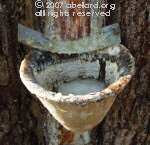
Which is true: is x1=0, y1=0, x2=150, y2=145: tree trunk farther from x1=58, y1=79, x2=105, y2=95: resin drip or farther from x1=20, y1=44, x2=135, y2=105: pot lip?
x1=20, y1=44, x2=135, y2=105: pot lip

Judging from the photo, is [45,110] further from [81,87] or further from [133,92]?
[133,92]

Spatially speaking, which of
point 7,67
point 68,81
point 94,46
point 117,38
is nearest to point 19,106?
point 7,67

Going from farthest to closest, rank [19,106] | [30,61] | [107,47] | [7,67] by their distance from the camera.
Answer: [19,106], [7,67], [107,47], [30,61]

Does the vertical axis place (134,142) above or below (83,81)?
below

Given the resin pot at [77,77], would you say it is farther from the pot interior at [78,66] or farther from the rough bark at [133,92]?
the rough bark at [133,92]

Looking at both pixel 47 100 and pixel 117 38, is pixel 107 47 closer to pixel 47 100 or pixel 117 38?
pixel 117 38
